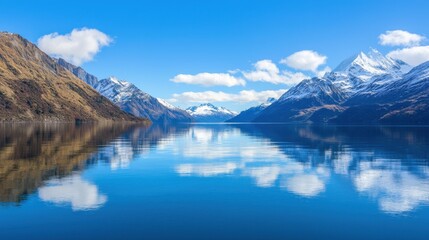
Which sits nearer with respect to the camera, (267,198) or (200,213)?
(200,213)

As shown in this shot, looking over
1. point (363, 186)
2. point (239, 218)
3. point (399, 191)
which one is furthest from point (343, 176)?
point (239, 218)

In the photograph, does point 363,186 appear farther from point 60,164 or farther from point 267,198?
point 60,164

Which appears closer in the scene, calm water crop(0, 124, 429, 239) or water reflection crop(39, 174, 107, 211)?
calm water crop(0, 124, 429, 239)

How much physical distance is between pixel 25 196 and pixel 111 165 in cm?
2745

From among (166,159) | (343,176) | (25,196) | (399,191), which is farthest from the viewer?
(166,159)

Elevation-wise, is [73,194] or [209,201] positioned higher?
[73,194]

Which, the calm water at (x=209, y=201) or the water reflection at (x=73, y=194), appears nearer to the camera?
the calm water at (x=209, y=201)

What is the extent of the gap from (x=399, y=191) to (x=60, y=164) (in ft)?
166

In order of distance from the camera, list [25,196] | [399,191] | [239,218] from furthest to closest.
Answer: [399,191], [25,196], [239,218]

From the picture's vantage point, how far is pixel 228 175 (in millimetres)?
58062

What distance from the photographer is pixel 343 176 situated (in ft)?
187

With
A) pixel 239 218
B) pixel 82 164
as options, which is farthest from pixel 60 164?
pixel 239 218

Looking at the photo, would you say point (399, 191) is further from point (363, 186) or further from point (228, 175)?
point (228, 175)

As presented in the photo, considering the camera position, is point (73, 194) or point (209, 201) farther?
point (73, 194)
